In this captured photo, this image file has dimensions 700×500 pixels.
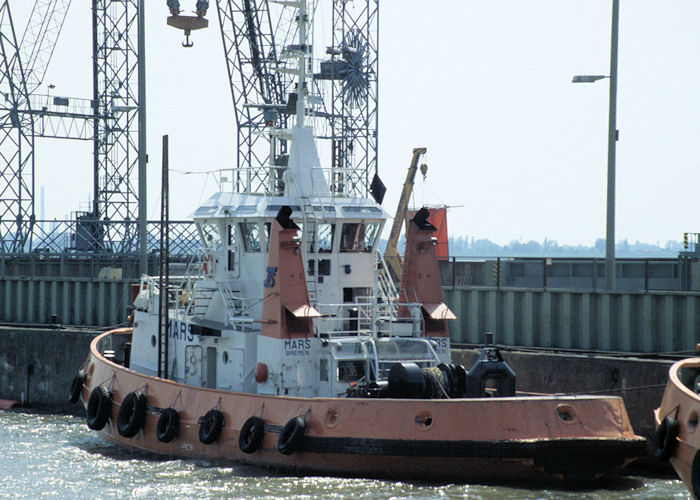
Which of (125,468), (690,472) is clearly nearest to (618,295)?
(690,472)

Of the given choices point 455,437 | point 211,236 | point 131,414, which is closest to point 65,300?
point 131,414

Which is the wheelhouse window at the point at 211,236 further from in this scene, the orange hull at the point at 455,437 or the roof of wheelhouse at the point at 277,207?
the orange hull at the point at 455,437

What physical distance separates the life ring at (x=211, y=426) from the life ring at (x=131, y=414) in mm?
1718

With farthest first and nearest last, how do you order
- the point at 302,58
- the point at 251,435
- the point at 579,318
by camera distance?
the point at 579,318
the point at 302,58
the point at 251,435

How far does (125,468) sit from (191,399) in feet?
4.81

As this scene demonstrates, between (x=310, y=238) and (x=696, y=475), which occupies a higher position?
(x=310, y=238)

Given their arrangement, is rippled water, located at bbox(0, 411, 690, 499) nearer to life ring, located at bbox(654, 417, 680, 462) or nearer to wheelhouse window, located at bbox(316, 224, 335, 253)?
life ring, located at bbox(654, 417, 680, 462)

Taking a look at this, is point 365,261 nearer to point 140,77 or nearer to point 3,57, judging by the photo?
point 140,77

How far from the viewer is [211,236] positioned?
54.1ft

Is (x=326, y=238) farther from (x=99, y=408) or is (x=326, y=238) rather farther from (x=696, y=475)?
(x=696, y=475)

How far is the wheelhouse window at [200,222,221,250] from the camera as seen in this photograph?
16250 millimetres

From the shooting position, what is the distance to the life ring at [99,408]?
54.5ft

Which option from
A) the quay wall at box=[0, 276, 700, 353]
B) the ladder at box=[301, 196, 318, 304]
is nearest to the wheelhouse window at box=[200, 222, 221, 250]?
the ladder at box=[301, 196, 318, 304]

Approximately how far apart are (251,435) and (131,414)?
320 cm
